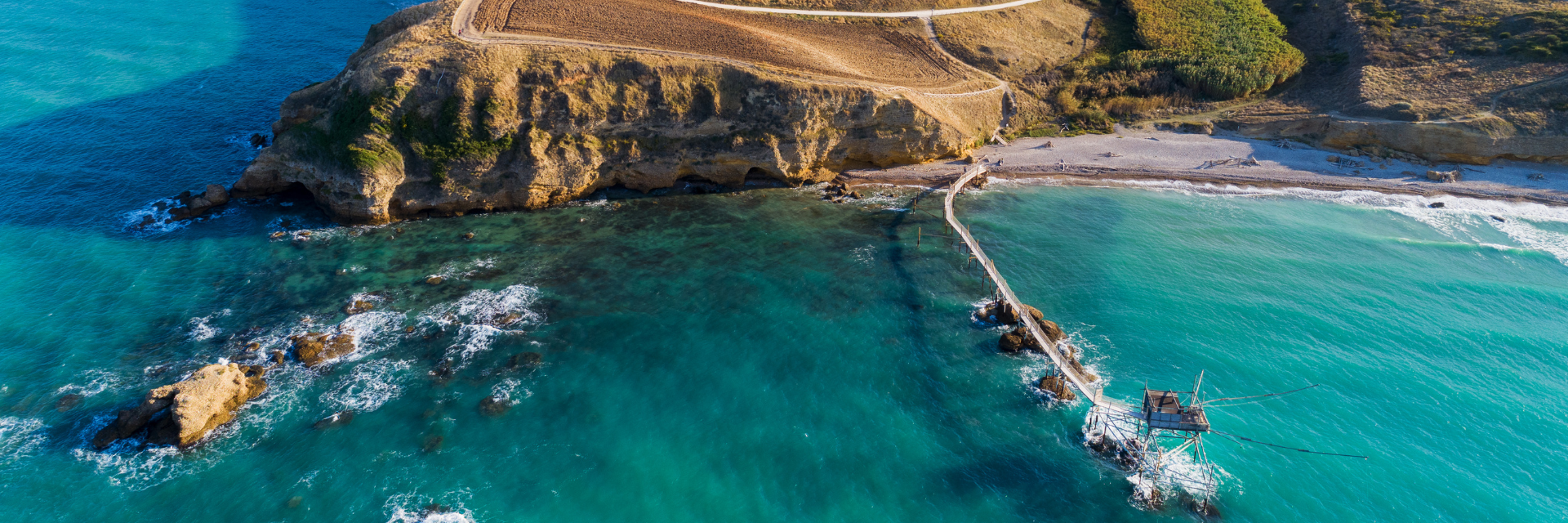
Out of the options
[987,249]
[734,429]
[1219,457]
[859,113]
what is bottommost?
[734,429]

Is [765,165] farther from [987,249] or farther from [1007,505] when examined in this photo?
[1007,505]

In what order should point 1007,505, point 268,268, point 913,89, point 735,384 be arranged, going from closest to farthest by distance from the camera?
point 1007,505
point 735,384
point 268,268
point 913,89

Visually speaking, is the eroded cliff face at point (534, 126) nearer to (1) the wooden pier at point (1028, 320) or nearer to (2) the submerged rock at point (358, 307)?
(2) the submerged rock at point (358, 307)

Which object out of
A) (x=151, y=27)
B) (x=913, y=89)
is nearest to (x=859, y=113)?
(x=913, y=89)

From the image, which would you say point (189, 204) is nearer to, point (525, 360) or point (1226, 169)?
point (525, 360)

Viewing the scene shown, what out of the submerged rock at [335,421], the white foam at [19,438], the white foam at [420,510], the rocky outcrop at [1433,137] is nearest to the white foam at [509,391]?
the white foam at [420,510]

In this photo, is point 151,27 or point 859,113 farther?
point 151,27
